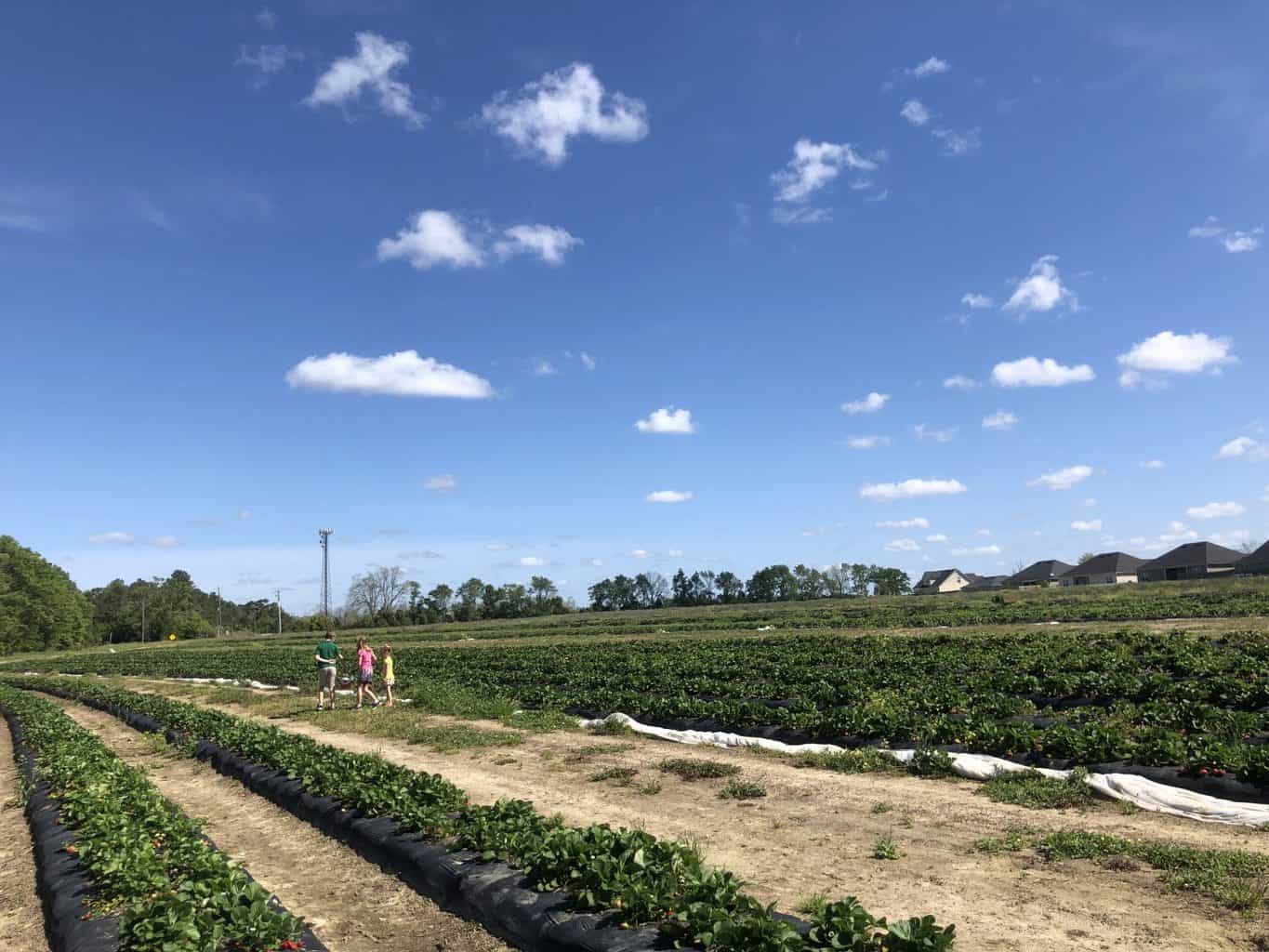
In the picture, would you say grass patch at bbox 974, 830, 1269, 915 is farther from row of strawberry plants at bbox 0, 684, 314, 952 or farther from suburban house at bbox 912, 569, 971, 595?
suburban house at bbox 912, 569, 971, 595

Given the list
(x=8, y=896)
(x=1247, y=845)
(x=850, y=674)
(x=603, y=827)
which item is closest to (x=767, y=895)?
(x=603, y=827)

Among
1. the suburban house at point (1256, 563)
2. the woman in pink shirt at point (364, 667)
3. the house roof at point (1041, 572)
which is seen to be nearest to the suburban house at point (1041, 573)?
the house roof at point (1041, 572)

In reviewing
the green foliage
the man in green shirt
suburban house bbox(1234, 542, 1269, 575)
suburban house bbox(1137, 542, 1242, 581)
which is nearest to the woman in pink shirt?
the man in green shirt

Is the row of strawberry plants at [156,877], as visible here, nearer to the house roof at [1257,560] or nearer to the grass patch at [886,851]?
the grass patch at [886,851]

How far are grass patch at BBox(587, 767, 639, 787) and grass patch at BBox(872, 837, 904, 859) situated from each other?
13.8 ft

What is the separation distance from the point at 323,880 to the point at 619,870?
149 inches

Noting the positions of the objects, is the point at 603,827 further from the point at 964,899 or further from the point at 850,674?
the point at 850,674

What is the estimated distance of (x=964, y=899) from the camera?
582cm

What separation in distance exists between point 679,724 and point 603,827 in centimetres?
833

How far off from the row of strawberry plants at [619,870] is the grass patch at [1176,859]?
2.20 m

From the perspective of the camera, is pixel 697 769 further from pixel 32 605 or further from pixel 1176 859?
pixel 32 605

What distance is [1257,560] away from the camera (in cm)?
8175

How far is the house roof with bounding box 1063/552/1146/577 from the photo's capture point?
10788 cm

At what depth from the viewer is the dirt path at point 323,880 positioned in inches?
240
